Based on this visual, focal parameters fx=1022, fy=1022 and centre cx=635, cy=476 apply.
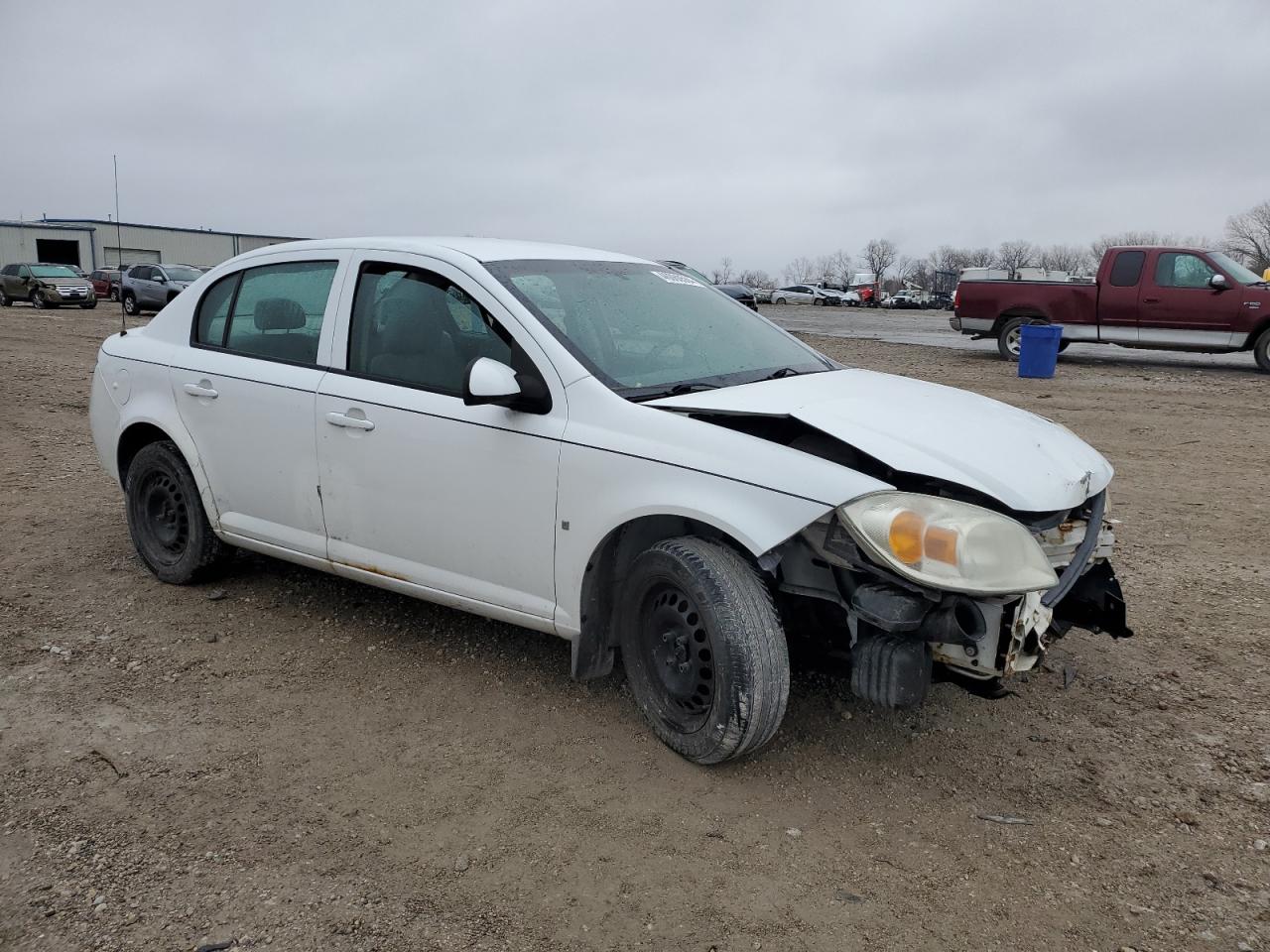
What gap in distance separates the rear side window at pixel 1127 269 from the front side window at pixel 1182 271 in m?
0.29

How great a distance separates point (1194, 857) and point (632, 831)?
159 centimetres

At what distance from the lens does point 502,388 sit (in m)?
3.40

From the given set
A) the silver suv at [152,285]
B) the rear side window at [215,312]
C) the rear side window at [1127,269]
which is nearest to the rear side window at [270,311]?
the rear side window at [215,312]

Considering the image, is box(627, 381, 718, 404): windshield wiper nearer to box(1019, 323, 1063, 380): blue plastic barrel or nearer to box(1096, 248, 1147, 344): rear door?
box(1019, 323, 1063, 380): blue plastic barrel

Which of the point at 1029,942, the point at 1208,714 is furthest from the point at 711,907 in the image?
the point at 1208,714

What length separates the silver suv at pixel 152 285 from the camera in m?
28.5

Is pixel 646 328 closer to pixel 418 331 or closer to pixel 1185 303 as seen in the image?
pixel 418 331

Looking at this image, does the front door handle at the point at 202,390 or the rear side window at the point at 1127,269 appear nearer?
the front door handle at the point at 202,390

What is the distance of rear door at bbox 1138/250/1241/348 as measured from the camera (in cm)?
1580

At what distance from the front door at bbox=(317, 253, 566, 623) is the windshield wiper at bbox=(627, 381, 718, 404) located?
0.28 metres

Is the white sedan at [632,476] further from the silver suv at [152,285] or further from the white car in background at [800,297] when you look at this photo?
the white car in background at [800,297]

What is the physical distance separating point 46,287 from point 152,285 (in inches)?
164

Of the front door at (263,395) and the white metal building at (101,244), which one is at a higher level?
the white metal building at (101,244)

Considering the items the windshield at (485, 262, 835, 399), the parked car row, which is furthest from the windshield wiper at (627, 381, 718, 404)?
the parked car row
